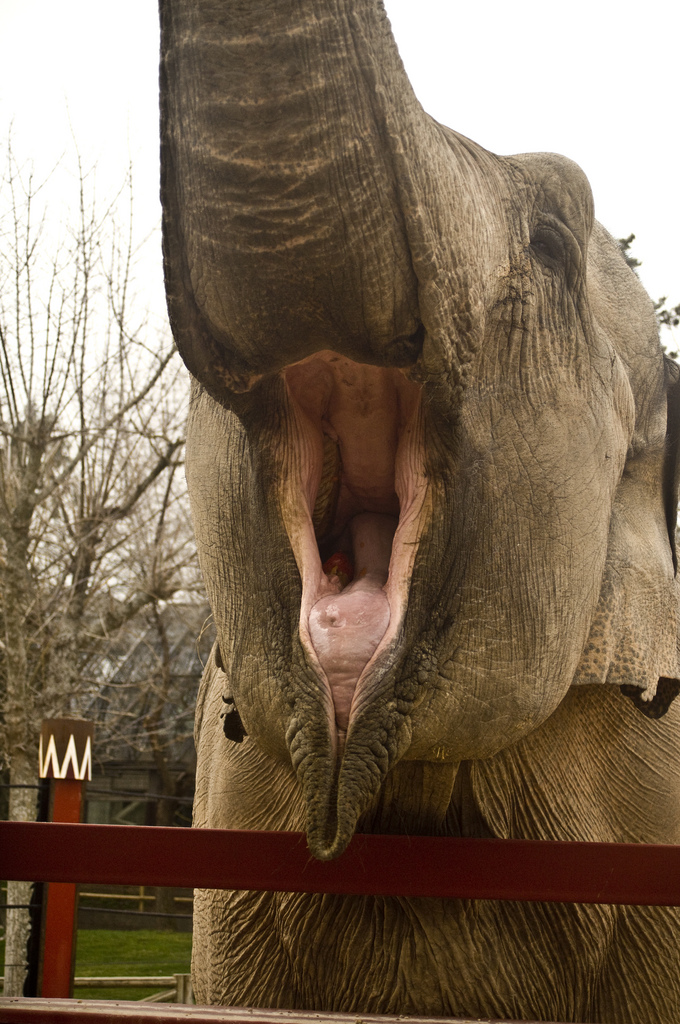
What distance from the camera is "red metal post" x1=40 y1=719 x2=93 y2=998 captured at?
363 centimetres

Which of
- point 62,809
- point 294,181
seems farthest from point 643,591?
point 62,809

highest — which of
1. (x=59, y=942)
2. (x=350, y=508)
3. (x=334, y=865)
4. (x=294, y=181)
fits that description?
(x=294, y=181)

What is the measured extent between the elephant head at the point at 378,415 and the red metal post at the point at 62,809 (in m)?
2.72

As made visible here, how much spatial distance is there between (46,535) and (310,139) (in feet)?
27.8

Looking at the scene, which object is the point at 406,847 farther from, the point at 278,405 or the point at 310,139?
the point at 310,139

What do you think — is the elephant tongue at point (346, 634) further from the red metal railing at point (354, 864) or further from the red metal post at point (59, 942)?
the red metal post at point (59, 942)

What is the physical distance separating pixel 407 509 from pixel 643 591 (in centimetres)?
50

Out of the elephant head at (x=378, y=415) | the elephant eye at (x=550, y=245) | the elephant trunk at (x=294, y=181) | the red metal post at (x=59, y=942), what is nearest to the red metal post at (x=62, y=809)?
the red metal post at (x=59, y=942)

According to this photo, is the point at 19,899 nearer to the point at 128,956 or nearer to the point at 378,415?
the point at 128,956

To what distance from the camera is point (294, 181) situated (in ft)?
2.85

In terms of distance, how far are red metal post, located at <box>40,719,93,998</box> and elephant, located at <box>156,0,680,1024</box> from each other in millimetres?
2185

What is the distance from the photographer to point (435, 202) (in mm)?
979

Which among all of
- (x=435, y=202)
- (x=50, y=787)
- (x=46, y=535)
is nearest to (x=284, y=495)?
(x=435, y=202)

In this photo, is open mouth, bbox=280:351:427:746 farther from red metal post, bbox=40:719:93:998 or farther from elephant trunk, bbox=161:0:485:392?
red metal post, bbox=40:719:93:998
